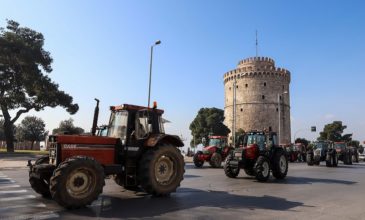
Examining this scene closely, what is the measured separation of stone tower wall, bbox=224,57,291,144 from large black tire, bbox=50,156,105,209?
64.6 m

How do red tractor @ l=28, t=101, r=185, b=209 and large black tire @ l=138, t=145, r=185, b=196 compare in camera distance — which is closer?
red tractor @ l=28, t=101, r=185, b=209

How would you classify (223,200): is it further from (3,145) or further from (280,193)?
(3,145)

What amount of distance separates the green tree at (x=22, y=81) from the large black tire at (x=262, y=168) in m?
32.3

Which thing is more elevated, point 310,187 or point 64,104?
point 64,104

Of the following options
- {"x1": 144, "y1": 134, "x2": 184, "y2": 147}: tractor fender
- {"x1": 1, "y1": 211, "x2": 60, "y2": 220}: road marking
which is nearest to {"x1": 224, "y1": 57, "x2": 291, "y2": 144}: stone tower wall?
{"x1": 144, "y1": 134, "x2": 184, "y2": 147}: tractor fender

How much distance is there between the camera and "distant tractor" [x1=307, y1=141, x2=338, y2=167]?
28.3 metres

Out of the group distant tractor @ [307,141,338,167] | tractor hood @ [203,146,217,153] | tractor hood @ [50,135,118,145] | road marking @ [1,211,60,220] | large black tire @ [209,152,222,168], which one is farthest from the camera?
distant tractor @ [307,141,338,167]

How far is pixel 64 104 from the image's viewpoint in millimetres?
43969

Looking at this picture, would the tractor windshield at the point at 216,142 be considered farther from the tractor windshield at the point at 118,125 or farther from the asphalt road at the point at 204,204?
the tractor windshield at the point at 118,125

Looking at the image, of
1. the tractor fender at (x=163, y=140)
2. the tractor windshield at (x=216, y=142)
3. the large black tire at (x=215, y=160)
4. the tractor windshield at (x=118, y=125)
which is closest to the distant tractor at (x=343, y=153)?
the tractor windshield at (x=216, y=142)

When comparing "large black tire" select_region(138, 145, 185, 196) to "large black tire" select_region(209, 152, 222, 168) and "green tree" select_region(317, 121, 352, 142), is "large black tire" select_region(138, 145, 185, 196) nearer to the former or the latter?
"large black tire" select_region(209, 152, 222, 168)

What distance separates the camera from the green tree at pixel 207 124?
→ 68.4m

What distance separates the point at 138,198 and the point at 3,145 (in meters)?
71.5

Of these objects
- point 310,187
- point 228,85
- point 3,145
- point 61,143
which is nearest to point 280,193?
point 310,187
